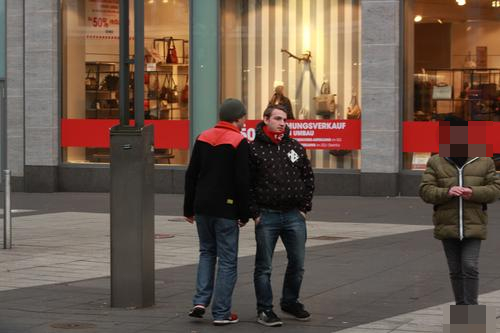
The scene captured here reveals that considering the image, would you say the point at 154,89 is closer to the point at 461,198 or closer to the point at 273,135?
the point at 273,135

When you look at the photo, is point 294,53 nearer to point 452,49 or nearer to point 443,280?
point 452,49

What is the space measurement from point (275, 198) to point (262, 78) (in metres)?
13.7

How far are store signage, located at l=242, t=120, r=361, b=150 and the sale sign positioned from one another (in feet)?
14.6

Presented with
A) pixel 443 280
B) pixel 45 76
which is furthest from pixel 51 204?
pixel 443 280

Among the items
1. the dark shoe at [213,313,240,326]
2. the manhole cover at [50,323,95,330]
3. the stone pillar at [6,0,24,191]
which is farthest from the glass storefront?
the manhole cover at [50,323,95,330]

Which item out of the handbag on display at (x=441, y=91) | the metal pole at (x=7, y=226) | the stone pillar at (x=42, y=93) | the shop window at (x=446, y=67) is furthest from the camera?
the stone pillar at (x=42, y=93)

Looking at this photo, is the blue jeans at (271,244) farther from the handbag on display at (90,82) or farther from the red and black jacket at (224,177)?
the handbag on display at (90,82)

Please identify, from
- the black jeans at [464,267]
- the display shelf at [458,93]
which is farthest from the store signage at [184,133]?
the black jeans at [464,267]

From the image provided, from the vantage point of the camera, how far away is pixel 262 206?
8820 millimetres

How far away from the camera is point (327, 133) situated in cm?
2150

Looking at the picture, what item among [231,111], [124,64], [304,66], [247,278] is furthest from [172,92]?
[231,111]

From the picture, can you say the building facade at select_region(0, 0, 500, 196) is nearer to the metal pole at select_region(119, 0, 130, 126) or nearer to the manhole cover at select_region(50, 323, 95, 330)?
the metal pole at select_region(119, 0, 130, 126)

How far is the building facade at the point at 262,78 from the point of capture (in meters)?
20.7

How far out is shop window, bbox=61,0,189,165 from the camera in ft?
73.5
